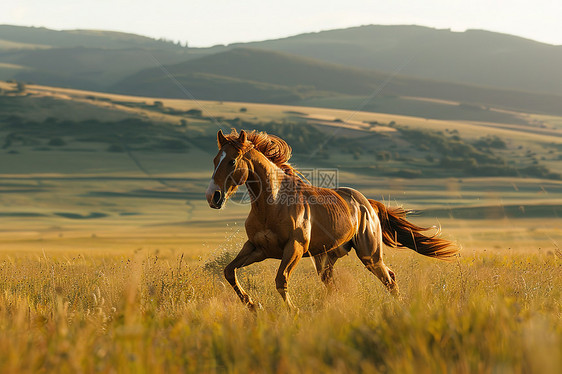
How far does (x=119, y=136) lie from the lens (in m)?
101

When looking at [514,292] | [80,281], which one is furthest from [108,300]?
[514,292]

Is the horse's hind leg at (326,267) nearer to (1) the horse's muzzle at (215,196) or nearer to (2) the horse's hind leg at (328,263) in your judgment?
(2) the horse's hind leg at (328,263)

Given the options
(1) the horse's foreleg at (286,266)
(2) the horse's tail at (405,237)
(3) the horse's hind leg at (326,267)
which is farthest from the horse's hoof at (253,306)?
(2) the horse's tail at (405,237)

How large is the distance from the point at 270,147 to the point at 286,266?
1534mm

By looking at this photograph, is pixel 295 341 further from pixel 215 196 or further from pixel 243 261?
pixel 243 261

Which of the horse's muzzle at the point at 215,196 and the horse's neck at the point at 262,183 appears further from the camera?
the horse's neck at the point at 262,183

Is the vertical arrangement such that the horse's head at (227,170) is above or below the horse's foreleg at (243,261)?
above

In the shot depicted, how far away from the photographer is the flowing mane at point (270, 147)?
7.37 meters

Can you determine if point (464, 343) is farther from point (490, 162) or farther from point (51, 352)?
point (490, 162)

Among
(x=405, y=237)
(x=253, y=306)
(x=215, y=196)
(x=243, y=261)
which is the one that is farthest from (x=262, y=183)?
(x=405, y=237)

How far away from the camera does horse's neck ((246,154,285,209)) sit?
23.0ft

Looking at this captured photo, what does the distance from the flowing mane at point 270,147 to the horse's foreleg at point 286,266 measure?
1164 millimetres

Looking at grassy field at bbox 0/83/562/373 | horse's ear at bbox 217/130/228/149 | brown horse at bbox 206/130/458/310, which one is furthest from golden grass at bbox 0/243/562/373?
horse's ear at bbox 217/130/228/149

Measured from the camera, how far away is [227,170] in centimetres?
671
